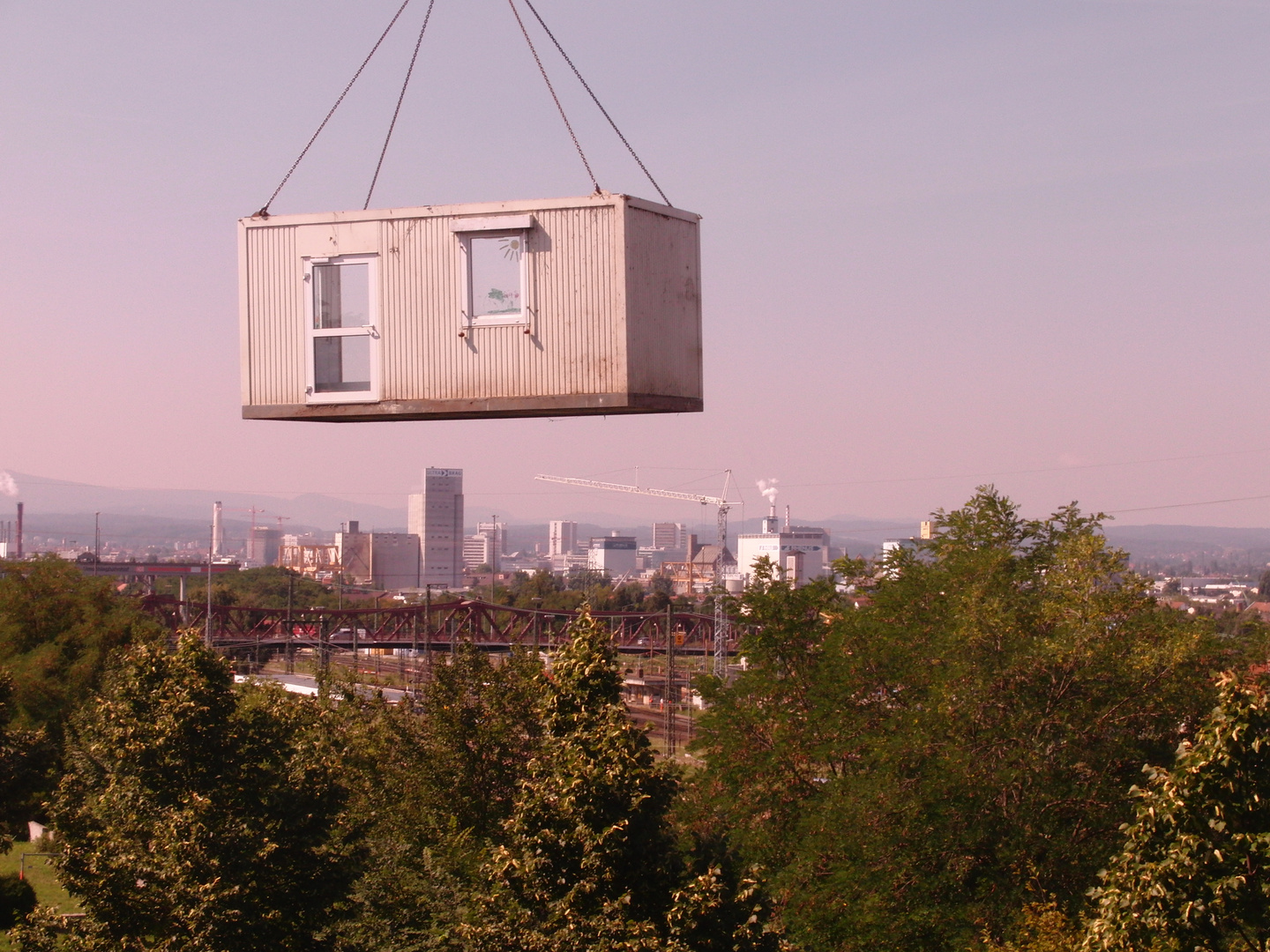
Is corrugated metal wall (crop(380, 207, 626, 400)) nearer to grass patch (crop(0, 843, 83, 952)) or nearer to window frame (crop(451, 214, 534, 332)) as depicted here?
window frame (crop(451, 214, 534, 332))

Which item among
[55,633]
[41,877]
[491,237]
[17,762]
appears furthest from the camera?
[55,633]

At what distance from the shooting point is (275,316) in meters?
8.60

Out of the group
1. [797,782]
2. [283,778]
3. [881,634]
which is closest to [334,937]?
[283,778]

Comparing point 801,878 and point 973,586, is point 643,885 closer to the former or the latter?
point 801,878

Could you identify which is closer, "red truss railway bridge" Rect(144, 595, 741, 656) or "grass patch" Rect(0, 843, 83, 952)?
"grass patch" Rect(0, 843, 83, 952)

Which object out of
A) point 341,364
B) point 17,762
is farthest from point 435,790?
point 341,364

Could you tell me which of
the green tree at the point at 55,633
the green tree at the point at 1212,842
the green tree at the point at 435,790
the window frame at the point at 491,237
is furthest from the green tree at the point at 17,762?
the green tree at the point at 1212,842

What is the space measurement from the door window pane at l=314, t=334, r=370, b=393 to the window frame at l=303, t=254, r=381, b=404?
0.02m

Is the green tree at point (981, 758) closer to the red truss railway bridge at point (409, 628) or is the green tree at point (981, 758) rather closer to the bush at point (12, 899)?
the bush at point (12, 899)

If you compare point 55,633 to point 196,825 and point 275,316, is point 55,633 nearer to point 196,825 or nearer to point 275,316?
point 196,825

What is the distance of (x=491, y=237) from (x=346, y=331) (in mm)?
1366

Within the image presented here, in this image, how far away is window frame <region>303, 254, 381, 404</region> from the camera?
8352 mm

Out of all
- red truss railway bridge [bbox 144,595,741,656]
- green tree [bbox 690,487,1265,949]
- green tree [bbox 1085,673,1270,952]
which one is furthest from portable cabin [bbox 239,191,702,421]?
red truss railway bridge [bbox 144,595,741,656]

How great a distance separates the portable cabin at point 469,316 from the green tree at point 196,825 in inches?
182
